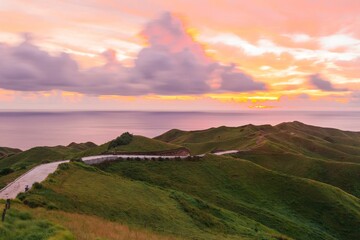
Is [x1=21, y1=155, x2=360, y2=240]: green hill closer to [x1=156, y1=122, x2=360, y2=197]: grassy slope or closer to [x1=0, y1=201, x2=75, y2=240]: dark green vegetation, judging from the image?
[x1=0, y1=201, x2=75, y2=240]: dark green vegetation

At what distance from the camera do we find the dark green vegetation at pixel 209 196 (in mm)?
25766

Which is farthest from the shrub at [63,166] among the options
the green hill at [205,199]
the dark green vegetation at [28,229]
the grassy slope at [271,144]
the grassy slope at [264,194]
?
the grassy slope at [271,144]

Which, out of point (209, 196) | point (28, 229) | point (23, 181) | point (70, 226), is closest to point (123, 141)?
point (209, 196)

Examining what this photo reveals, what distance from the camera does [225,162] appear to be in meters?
59.1

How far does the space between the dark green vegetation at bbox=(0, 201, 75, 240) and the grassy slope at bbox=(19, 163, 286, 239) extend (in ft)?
15.3

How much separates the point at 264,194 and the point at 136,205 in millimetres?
27854

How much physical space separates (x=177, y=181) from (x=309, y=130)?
13736 centimetres

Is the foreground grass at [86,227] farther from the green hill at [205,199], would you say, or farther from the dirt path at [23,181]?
the dirt path at [23,181]

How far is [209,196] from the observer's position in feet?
146

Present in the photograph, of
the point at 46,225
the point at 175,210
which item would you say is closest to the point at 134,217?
the point at 175,210

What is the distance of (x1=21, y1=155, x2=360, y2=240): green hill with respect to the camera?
26.5 metres

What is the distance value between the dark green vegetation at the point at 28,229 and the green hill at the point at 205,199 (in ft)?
15.2

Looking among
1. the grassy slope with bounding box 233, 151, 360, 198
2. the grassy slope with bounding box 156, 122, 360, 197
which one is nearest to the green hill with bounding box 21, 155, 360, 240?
the grassy slope with bounding box 233, 151, 360, 198

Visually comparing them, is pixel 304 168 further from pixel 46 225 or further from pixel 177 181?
pixel 46 225
